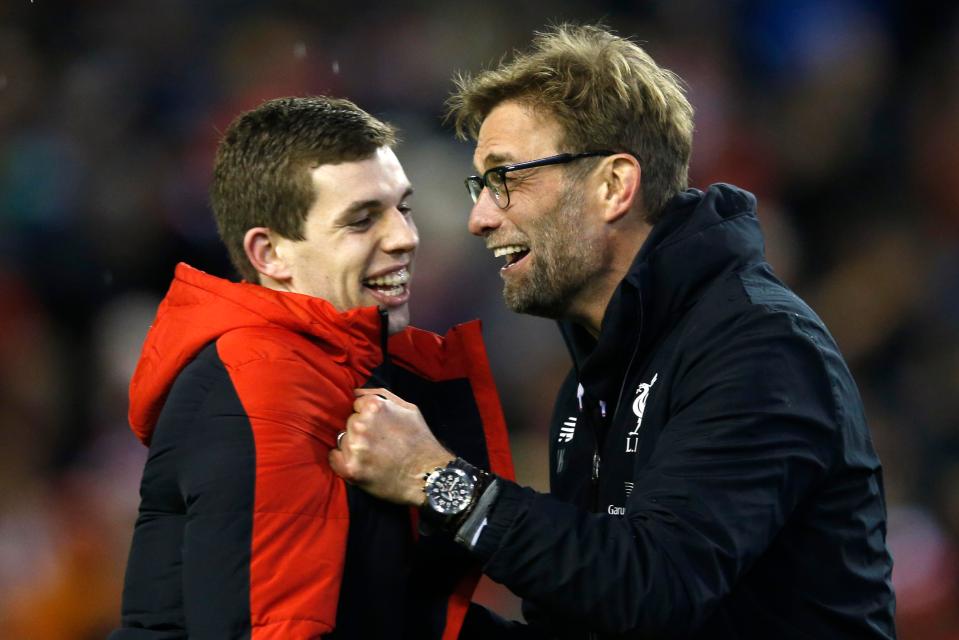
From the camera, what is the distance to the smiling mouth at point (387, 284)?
2658mm

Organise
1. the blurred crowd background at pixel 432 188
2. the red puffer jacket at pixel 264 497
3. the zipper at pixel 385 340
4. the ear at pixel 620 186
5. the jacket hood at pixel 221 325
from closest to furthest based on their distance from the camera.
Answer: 1. the red puffer jacket at pixel 264 497
2. the jacket hood at pixel 221 325
3. the zipper at pixel 385 340
4. the ear at pixel 620 186
5. the blurred crowd background at pixel 432 188

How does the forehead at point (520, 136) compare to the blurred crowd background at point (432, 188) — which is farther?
the blurred crowd background at point (432, 188)

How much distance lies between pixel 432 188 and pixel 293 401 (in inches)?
133

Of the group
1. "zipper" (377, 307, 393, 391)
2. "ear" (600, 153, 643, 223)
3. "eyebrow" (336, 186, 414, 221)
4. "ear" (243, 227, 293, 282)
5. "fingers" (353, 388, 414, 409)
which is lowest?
"fingers" (353, 388, 414, 409)

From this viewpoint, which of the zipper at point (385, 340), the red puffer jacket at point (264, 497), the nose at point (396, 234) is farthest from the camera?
the nose at point (396, 234)

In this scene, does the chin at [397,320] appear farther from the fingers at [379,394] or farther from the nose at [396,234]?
the fingers at [379,394]

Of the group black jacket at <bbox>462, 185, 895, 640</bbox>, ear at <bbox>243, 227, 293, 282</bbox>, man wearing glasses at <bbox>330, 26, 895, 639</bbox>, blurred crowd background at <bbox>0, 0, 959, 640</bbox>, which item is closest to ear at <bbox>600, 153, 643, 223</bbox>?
man wearing glasses at <bbox>330, 26, 895, 639</bbox>

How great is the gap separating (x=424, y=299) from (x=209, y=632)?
3359 millimetres

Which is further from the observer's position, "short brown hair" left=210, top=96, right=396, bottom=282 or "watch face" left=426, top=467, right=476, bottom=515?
"short brown hair" left=210, top=96, right=396, bottom=282

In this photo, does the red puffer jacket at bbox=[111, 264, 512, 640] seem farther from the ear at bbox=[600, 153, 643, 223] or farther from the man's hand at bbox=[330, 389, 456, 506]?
the ear at bbox=[600, 153, 643, 223]

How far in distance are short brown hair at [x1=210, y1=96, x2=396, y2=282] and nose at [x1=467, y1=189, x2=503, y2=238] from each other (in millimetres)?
517

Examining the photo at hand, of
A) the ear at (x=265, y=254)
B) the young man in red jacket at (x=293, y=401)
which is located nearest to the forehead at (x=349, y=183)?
the young man in red jacket at (x=293, y=401)

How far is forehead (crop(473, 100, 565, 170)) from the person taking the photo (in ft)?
10.1

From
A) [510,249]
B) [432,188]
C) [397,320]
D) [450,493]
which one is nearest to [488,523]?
[450,493]
